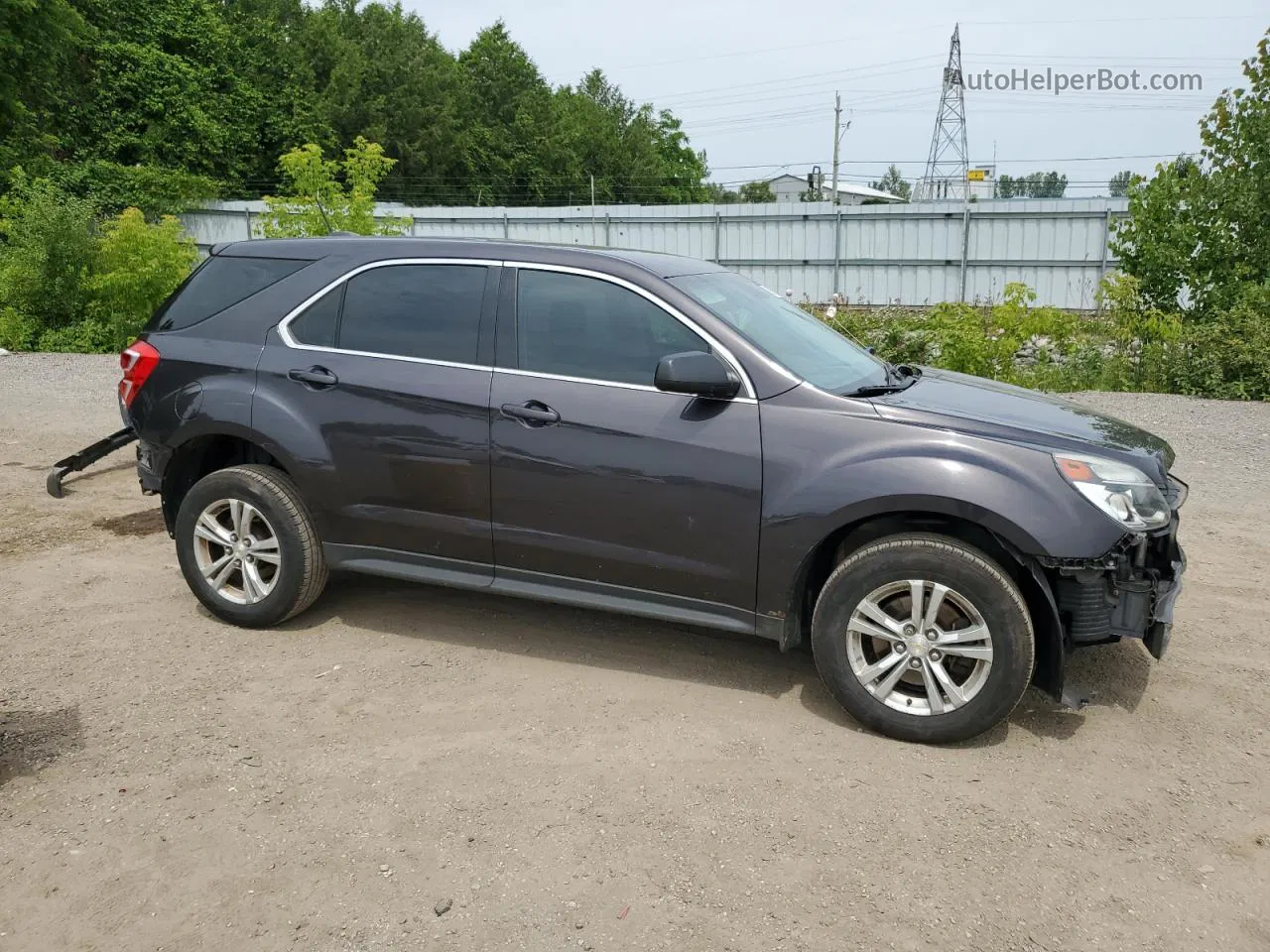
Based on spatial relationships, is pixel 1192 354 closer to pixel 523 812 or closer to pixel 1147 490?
pixel 1147 490

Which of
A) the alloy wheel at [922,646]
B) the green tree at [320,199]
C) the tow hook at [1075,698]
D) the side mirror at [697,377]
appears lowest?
the tow hook at [1075,698]

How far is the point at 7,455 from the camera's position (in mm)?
9445

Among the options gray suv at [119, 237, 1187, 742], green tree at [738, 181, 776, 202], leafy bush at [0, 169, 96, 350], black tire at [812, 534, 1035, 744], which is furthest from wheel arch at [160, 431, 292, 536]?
green tree at [738, 181, 776, 202]

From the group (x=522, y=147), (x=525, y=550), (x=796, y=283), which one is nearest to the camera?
(x=525, y=550)

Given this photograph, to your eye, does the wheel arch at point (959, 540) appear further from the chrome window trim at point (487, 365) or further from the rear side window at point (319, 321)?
the rear side window at point (319, 321)

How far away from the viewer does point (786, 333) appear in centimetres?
477

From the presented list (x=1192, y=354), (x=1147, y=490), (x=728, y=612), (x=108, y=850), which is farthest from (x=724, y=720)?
(x=1192, y=354)

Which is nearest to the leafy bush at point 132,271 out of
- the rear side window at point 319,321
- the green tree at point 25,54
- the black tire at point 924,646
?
the rear side window at point 319,321

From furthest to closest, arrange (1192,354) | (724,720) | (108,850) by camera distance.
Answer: (1192,354) → (724,720) → (108,850)

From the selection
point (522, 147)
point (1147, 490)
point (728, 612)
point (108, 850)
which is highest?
point (522, 147)

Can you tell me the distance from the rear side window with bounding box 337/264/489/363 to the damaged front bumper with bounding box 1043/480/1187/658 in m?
2.67

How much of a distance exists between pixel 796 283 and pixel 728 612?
23176mm

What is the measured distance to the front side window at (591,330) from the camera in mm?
4398

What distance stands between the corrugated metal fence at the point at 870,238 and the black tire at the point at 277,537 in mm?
17506
